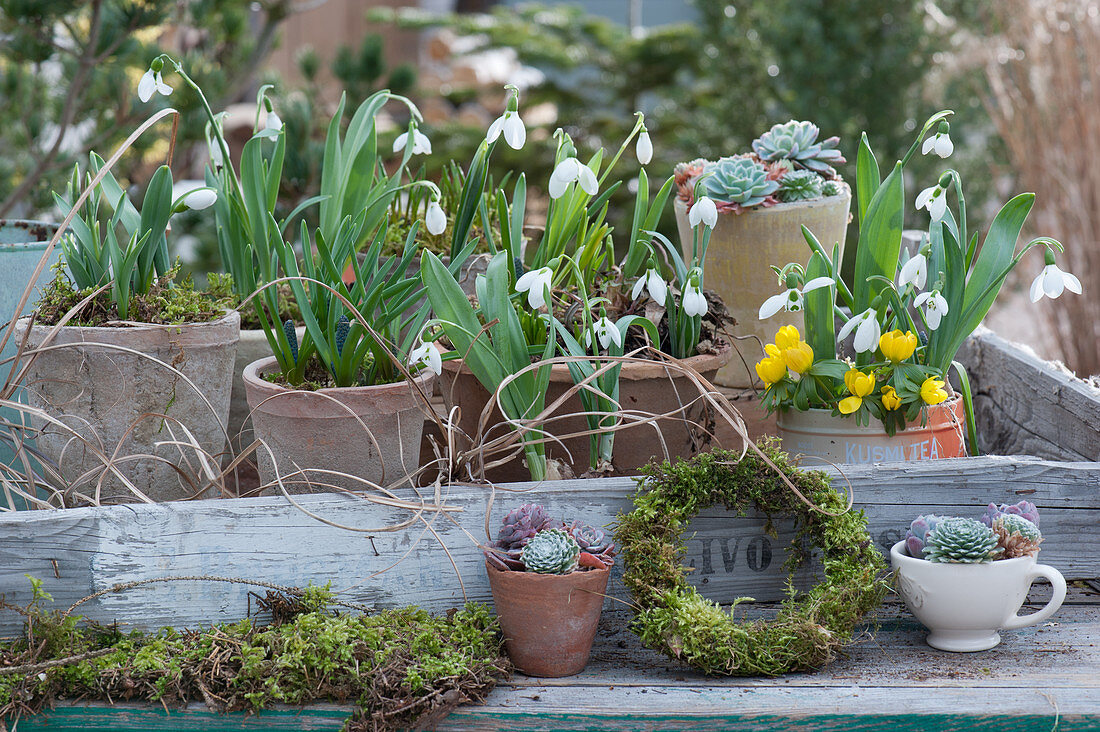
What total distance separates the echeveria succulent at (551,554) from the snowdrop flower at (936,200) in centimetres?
53

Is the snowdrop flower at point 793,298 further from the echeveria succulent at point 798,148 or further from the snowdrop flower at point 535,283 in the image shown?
the echeveria succulent at point 798,148

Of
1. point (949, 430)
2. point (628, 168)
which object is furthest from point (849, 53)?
point (949, 430)

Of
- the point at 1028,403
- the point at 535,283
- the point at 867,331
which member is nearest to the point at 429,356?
the point at 535,283

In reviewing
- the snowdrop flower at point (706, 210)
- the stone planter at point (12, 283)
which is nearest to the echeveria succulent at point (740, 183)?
the snowdrop flower at point (706, 210)

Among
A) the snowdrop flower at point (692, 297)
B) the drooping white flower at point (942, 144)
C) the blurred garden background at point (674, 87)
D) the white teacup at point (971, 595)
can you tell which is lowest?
the white teacup at point (971, 595)

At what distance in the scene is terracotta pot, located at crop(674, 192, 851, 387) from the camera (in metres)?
1.37

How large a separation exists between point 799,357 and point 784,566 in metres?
0.24

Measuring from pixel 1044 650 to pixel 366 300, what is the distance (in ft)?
2.64

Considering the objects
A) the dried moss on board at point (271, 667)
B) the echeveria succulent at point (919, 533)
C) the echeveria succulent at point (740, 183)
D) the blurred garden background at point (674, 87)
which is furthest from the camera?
the blurred garden background at point (674, 87)

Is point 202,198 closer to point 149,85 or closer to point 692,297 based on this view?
point 149,85

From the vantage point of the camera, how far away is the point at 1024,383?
1.40 m

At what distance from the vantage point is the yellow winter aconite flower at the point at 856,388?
3.50 ft

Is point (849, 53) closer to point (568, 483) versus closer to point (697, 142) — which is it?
point (697, 142)

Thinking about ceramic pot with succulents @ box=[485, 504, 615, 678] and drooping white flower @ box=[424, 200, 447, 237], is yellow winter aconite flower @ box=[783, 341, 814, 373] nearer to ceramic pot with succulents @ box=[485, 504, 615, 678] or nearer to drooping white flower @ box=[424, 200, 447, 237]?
ceramic pot with succulents @ box=[485, 504, 615, 678]
